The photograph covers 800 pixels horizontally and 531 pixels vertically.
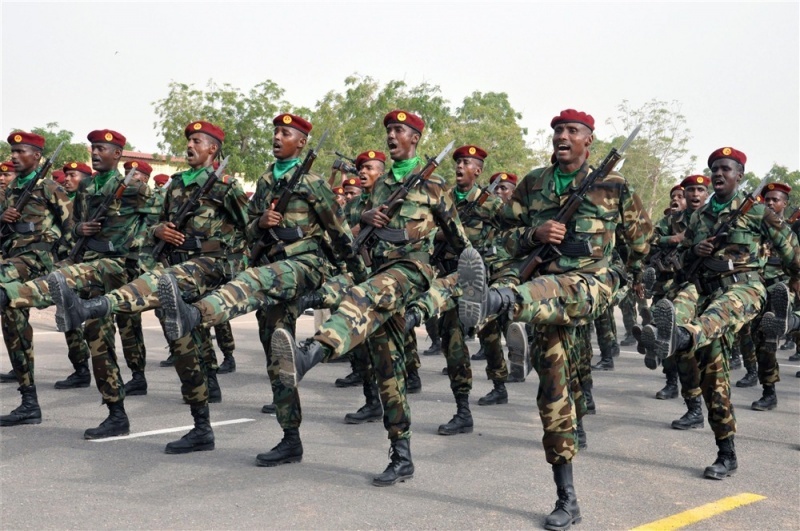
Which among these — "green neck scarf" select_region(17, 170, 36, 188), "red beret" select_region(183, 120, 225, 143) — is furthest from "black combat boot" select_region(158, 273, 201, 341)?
"green neck scarf" select_region(17, 170, 36, 188)

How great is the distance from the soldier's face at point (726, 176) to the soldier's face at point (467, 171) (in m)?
3.04

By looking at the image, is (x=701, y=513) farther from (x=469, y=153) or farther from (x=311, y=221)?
(x=469, y=153)

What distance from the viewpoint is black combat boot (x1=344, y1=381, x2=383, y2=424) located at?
27.2 feet

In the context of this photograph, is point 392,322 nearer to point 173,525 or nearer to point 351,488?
point 351,488

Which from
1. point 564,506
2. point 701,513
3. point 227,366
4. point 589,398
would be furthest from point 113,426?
point 701,513

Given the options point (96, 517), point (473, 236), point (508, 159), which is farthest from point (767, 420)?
point (508, 159)

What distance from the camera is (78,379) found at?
9.94 m

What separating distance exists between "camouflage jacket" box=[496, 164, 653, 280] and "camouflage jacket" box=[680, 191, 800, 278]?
1.28m

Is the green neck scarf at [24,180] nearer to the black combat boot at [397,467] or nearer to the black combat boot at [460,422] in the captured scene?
the black combat boot at [460,422]

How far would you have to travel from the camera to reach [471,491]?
A: 234 inches

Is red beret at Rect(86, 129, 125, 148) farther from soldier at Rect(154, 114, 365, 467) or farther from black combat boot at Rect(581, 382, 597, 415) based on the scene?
black combat boot at Rect(581, 382, 597, 415)

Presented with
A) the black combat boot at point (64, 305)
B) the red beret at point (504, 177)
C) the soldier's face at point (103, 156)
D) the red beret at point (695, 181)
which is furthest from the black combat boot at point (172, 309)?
the red beret at point (504, 177)

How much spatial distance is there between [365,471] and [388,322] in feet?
3.41

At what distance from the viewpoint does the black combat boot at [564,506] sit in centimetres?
520
